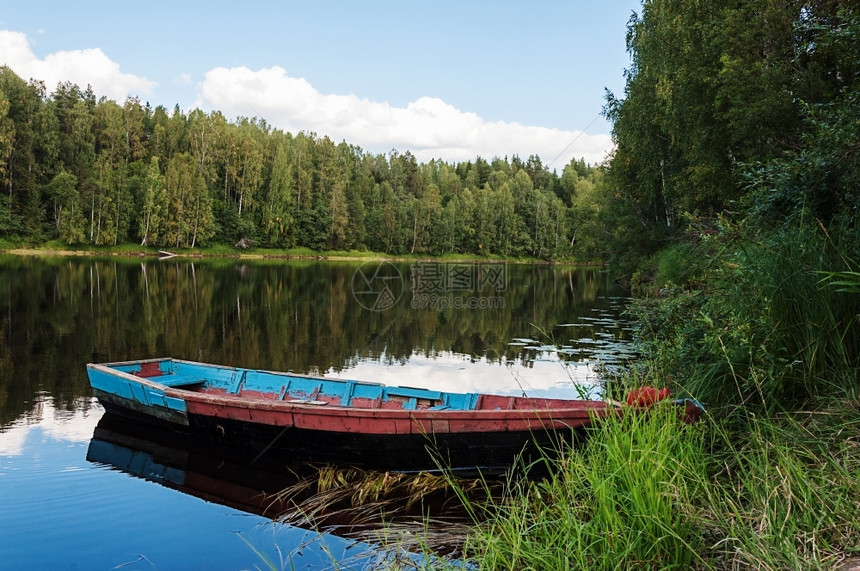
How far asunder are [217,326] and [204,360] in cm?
608

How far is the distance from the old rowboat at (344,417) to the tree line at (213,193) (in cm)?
3989

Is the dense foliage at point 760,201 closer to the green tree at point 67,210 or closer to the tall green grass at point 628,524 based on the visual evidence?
the tall green grass at point 628,524

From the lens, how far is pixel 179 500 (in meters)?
8.64

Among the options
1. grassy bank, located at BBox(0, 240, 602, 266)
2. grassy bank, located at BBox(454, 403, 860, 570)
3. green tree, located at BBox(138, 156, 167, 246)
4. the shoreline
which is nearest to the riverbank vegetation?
grassy bank, located at BBox(454, 403, 860, 570)

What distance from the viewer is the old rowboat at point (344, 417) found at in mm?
8602

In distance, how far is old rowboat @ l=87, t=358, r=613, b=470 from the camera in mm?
8602

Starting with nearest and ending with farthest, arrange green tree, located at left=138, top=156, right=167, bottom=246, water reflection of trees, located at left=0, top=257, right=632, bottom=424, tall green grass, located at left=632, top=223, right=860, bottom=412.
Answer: tall green grass, located at left=632, top=223, right=860, bottom=412, water reflection of trees, located at left=0, top=257, right=632, bottom=424, green tree, located at left=138, top=156, right=167, bottom=246

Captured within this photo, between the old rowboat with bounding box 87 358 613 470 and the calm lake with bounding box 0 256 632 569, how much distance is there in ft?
1.61

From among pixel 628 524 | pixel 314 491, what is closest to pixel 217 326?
pixel 314 491

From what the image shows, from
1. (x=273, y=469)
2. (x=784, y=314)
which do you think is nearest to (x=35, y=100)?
(x=273, y=469)

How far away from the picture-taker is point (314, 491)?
8.91m

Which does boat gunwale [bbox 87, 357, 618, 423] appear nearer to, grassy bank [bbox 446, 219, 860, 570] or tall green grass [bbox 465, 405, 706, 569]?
grassy bank [bbox 446, 219, 860, 570]

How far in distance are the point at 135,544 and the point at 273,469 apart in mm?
2681

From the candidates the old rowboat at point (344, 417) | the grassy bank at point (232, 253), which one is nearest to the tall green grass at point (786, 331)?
the old rowboat at point (344, 417)
